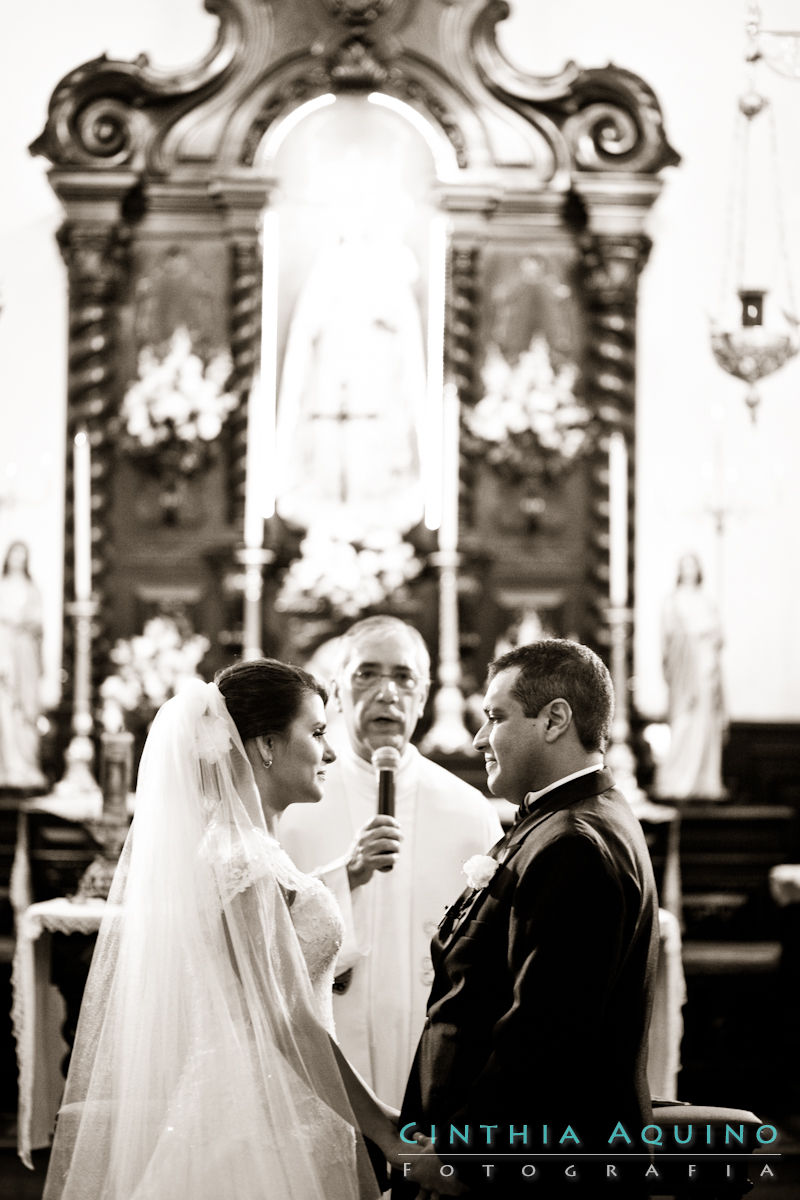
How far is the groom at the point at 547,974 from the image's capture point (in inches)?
110

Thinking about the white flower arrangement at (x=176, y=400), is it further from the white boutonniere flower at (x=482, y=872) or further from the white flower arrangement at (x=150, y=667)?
the white boutonniere flower at (x=482, y=872)

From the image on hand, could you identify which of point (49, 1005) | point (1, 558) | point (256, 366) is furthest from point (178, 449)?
point (49, 1005)

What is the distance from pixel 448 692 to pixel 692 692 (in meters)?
1.19

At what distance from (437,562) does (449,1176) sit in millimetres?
5189

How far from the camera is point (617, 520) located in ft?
26.2

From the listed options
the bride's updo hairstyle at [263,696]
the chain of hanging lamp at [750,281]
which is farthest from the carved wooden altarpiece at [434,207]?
the bride's updo hairstyle at [263,696]

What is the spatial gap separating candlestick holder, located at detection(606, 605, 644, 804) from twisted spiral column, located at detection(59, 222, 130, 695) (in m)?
2.48

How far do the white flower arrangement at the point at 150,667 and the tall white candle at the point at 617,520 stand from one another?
203 cm

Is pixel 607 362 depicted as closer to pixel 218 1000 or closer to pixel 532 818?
pixel 532 818

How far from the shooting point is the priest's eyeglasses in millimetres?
4172

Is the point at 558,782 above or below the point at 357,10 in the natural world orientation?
below

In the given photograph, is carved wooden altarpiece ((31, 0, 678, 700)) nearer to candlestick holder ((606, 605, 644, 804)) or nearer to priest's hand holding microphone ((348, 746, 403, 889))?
candlestick holder ((606, 605, 644, 804))

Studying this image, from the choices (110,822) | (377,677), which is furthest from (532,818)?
(110,822)

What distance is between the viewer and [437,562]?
7.91 meters
